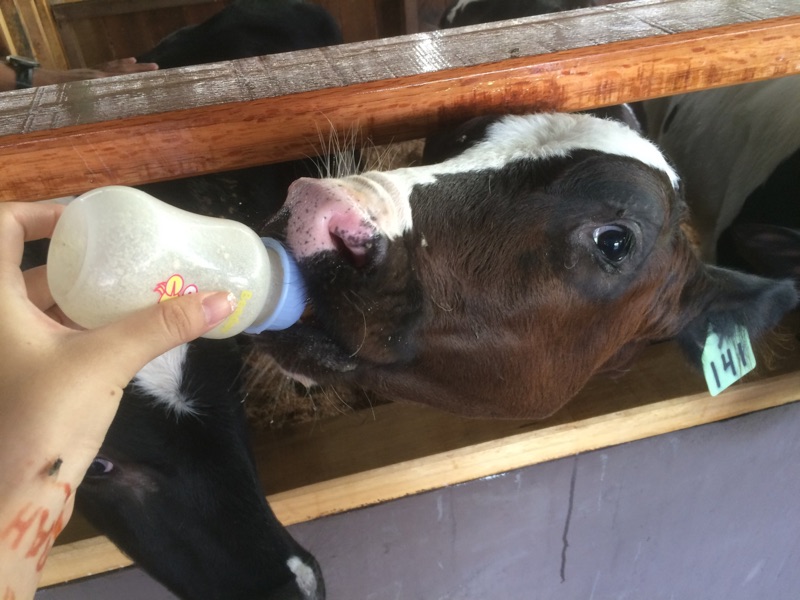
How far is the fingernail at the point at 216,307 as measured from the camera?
25.5 inches

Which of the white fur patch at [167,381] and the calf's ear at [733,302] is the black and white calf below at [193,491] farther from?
the calf's ear at [733,302]

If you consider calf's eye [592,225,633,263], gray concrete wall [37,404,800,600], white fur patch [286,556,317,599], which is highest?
calf's eye [592,225,633,263]

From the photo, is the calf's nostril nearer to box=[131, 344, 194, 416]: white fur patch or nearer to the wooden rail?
the wooden rail

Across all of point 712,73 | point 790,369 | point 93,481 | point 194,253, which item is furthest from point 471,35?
point 790,369

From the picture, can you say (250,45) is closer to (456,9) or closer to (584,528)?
(456,9)

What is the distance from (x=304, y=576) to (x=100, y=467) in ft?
1.43

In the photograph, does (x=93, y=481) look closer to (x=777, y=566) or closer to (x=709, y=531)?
(x=709, y=531)

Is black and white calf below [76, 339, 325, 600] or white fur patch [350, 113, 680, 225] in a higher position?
white fur patch [350, 113, 680, 225]

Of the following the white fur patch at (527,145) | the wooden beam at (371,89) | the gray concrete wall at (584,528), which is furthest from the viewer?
the gray concrete wall at (584,528)

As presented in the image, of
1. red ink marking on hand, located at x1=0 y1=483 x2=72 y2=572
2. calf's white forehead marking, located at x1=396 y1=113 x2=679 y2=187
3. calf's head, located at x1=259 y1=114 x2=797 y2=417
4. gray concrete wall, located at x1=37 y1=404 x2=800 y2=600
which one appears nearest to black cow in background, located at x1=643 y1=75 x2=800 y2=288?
gray concrete wall, located at x1=37 y1=404 x2=800 y2=600

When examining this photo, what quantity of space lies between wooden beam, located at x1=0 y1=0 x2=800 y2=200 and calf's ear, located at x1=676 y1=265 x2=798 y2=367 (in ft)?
1.74

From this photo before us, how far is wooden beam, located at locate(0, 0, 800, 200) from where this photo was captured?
34.6 inches

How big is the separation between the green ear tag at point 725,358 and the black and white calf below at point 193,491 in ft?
3.14

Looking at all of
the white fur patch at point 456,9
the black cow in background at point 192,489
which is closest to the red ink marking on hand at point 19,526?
the black cow in background at point 192,489
